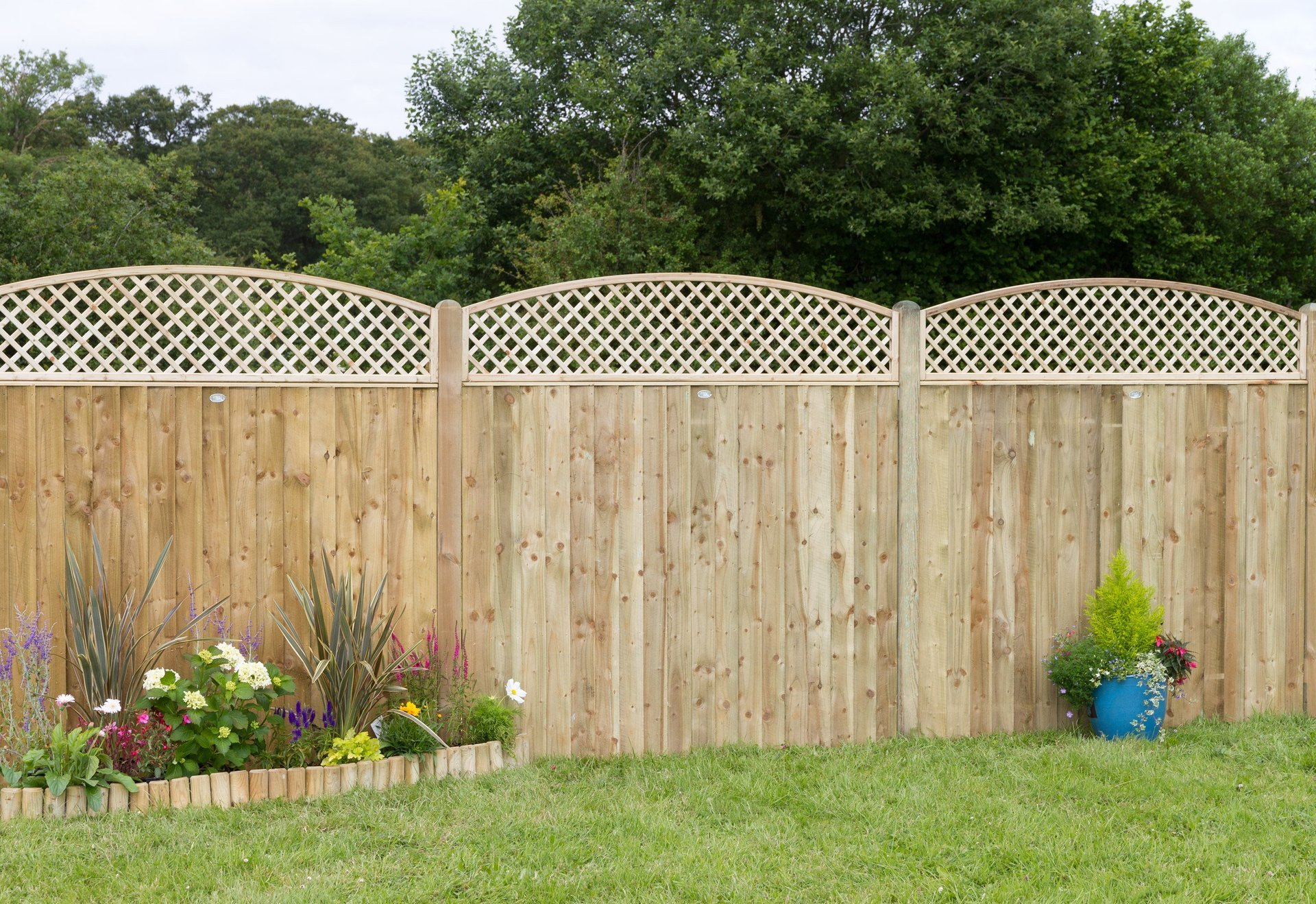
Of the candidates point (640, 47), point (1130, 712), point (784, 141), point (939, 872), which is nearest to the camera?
point (939, 872)

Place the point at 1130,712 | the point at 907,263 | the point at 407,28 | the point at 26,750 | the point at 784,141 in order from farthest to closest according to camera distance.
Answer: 1. the point at 407,28
2. the point at 907,263
3. the point at 784,141
4. the point at 1130,712
5. the point at 26,750

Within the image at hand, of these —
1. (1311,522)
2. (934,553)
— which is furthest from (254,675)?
(1311,522)

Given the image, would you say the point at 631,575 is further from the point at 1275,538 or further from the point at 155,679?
the point at 1275,538

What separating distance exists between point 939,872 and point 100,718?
2856mm

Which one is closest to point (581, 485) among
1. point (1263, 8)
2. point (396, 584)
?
point (396, 584)

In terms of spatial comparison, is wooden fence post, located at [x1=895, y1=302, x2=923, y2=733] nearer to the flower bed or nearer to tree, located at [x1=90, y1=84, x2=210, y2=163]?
the flower bed

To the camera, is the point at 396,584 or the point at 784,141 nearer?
the point at 396,584

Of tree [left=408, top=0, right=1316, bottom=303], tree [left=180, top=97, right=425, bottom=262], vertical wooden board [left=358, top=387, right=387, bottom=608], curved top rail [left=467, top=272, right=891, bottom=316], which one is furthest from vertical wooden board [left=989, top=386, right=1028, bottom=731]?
tree [left=180, top=97, right=425, bottom=262]

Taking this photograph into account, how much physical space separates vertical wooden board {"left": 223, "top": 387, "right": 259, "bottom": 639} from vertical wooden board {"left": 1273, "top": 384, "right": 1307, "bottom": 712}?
176 inches

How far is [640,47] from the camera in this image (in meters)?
13.9

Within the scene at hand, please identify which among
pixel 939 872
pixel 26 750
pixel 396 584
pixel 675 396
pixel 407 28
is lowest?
pixel 939 872

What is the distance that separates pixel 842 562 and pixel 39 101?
22406mm

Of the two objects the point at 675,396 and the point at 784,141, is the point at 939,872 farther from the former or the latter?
the point at 784,141

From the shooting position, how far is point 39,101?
21625 millimetres
